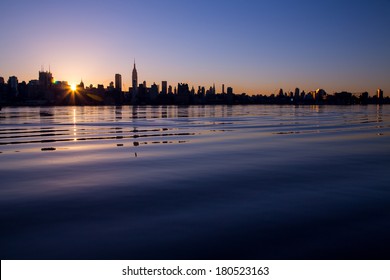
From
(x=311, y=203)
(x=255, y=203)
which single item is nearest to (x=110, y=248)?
(x=255, y=203)

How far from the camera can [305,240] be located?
6820 millimetres

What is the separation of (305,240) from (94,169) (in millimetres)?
9505

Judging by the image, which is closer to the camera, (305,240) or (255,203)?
(305,240)

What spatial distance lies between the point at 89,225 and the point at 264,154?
40.2ft

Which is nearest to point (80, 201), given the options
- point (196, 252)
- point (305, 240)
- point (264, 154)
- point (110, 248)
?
point (110, 248)

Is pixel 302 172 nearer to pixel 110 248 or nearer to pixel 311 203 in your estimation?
pixel 311 203

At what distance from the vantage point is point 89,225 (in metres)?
7.69

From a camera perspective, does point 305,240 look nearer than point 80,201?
Yes

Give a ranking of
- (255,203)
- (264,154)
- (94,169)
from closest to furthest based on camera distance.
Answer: (255,203), (94,169), (264,154)
